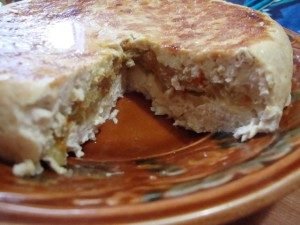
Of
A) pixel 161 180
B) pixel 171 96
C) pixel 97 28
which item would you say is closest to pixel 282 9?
pixel 171 96

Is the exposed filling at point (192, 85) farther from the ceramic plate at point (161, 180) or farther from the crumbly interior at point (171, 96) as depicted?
the ceramic plate at point (161, 180)

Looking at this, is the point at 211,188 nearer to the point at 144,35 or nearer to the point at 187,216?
the point at 187,216

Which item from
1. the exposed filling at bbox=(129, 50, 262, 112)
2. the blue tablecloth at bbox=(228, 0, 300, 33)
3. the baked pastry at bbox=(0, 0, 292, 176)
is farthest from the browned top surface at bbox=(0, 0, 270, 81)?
the blue tablecloth at bbox=(228, 0, 300, 33)

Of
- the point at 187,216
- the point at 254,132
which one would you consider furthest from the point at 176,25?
the point at 187,216

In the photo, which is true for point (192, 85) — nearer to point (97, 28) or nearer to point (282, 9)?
point (97, 28)

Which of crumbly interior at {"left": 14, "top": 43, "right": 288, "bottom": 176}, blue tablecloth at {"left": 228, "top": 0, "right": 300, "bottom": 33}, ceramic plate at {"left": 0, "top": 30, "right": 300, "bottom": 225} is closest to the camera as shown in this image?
ceramic plate at {"left": 0, "top": 30, "right": 300, "bottom": 225}

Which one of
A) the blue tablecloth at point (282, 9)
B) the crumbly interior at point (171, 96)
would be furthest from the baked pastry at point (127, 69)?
the blue tablecloth at point (282, 9)

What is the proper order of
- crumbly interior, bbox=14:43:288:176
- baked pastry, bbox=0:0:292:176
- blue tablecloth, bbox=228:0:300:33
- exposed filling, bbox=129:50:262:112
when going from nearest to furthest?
1. baked pastry, bbox=0:0:292:176
2. crumbly interior, bbox=14:43:288:176
3. exposed filling, bbox=129:50:262:112
4. blue tablecloth, bbox=228:0:300:33

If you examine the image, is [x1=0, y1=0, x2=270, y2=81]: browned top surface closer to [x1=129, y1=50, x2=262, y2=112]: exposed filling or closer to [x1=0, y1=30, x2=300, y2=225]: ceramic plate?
[x1=129, y1=50, x2=262, y2=112]: exposed filling
